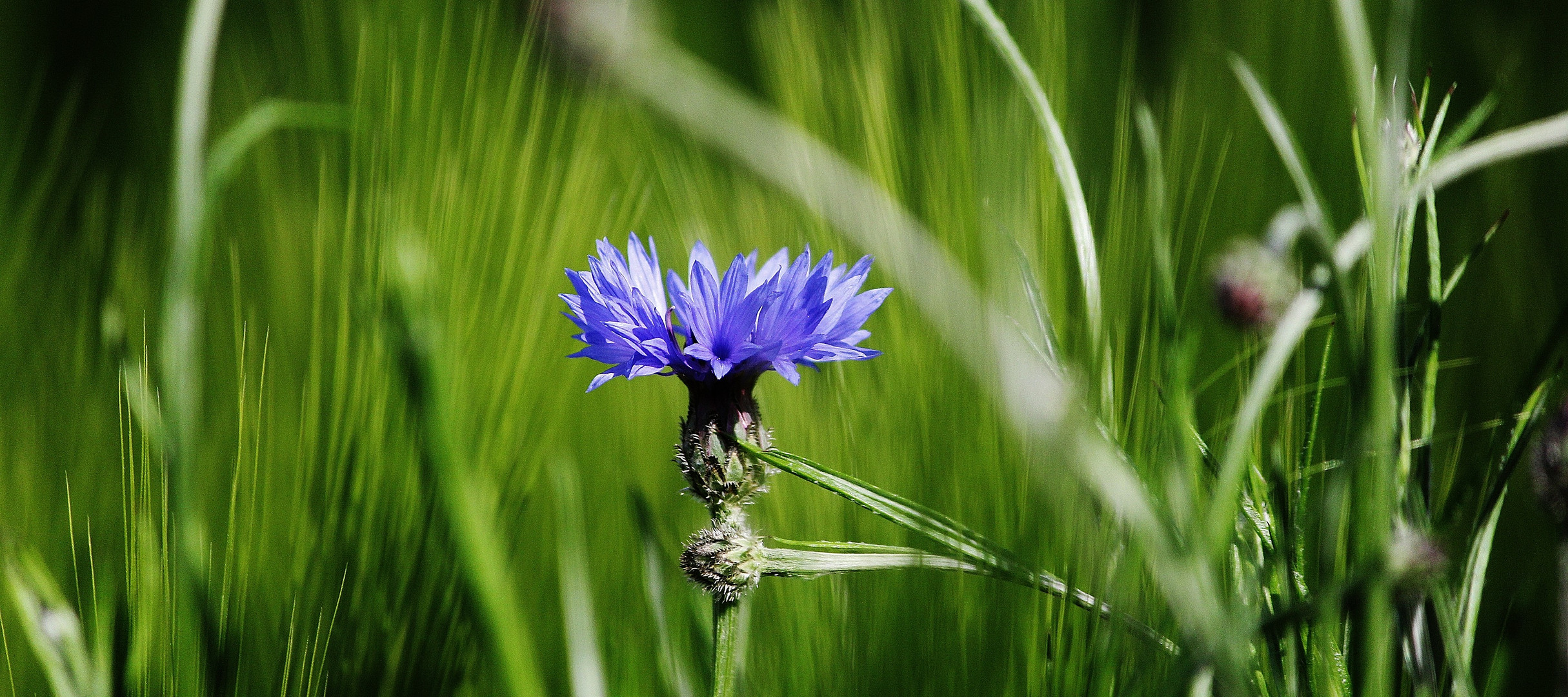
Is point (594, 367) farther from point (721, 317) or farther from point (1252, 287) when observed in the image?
point (1252, 287)

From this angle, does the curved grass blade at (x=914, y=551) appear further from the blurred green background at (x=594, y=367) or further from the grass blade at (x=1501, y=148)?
the grass blade at (x=1501, y=148)

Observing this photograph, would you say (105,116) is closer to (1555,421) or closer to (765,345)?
(765,345)

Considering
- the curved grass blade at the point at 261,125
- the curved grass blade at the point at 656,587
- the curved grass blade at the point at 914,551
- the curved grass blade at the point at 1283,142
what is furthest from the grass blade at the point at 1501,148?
the curved grass blade at the point at 261,125

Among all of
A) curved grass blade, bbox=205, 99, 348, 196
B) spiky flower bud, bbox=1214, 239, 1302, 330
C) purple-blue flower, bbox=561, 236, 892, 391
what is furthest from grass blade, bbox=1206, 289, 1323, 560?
curved grass blade, bbox=205, 99, 348, 196

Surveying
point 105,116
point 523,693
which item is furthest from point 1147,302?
point 105,116

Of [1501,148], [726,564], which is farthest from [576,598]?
[1501,148]
